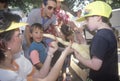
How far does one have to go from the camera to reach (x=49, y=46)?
362 cm

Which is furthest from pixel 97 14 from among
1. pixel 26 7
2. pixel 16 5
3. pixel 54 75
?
pixel 26 7

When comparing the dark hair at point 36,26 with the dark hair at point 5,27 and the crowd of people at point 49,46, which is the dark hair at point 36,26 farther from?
the dark hair at point 5,27

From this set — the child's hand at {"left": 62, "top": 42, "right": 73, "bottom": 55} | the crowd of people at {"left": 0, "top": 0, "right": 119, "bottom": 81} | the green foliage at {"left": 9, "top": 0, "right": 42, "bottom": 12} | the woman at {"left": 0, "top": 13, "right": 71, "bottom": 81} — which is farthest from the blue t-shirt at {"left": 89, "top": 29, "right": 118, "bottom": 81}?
the green foliage at {"left": 9, "top": 0, "right": 42, "bottom": 12}

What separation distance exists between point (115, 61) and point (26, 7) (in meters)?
12.2

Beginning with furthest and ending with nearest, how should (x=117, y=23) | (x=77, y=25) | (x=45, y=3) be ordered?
(x=117, y=23) < (x=77, y=25) < (x=45, y=3)

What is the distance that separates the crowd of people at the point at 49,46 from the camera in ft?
9.44

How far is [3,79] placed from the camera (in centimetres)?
279

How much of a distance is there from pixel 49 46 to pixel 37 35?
1.79 meters

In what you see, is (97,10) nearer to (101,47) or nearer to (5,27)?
(101,47)

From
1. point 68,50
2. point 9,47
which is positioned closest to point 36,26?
point 68,50

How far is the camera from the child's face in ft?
17.7

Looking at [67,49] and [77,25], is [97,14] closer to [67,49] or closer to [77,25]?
[67,49]

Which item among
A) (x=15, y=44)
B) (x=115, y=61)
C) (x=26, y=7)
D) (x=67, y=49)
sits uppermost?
(x=15, y=44)

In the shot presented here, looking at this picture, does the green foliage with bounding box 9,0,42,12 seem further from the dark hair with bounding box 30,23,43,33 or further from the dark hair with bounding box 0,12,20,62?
the dark hair with bounding box 0,12,20,62
